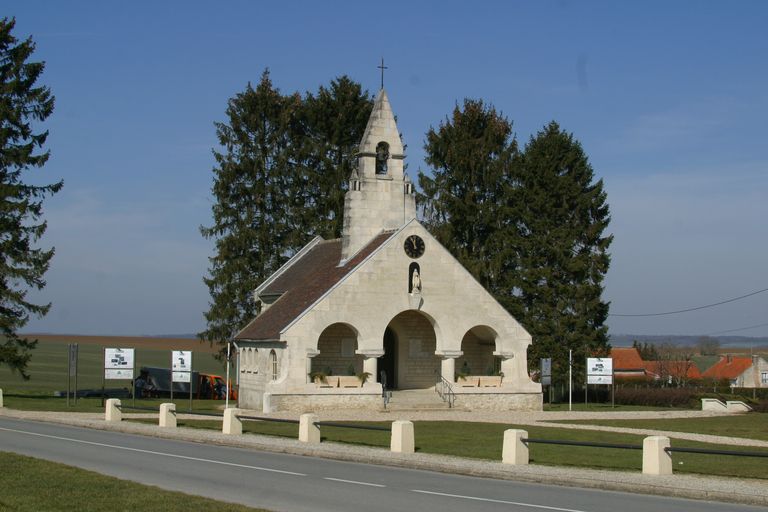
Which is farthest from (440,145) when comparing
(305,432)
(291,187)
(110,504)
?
(110,504)

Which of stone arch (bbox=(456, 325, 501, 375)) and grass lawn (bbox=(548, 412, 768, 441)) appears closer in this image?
grass lawn (bbox=(548, 412, 768, 441))

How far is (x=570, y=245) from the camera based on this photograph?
187ft

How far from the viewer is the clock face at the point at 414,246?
146 ft

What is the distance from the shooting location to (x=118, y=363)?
43250 millimetres

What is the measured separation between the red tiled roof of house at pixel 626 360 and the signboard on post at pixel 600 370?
2426 inches

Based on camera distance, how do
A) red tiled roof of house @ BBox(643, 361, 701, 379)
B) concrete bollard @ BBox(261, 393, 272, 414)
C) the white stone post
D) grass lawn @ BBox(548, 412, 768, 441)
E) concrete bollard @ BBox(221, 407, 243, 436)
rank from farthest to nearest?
red tiled roof of house @ BBox(643, 361, 701, 379) < the white stone post < concrete bollard @ BBox(261, 393, 272, 414) < grass lawn @ BBox(548, 412, 768, 441) < concrete bollard @ BBox(221, 407, 243, 436)

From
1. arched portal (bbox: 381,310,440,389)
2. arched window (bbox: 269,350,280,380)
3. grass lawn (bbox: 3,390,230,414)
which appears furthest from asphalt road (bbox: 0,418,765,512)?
arched portal (bbox: 381,310,440,389)

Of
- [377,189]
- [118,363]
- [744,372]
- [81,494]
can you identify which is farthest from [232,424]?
[744,372]

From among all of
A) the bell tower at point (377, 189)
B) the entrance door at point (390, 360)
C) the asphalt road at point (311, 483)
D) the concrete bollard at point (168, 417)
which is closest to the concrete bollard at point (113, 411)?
the concrete bollard at point (168, 417)

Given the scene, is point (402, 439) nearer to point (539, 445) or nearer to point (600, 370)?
point (539, 445)

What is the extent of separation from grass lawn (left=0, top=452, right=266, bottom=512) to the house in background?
91.1 m

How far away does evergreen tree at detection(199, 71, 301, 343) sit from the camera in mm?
62312

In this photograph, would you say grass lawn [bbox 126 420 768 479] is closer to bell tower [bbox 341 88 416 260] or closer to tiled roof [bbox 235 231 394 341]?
tiled roof [bbox 235 231 394 341]

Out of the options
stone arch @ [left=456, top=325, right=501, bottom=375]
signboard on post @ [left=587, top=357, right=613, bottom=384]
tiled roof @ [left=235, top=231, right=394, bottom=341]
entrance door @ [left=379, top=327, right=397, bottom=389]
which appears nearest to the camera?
tiled roof @ [left=235, top=231, right=394, bottom=341]
